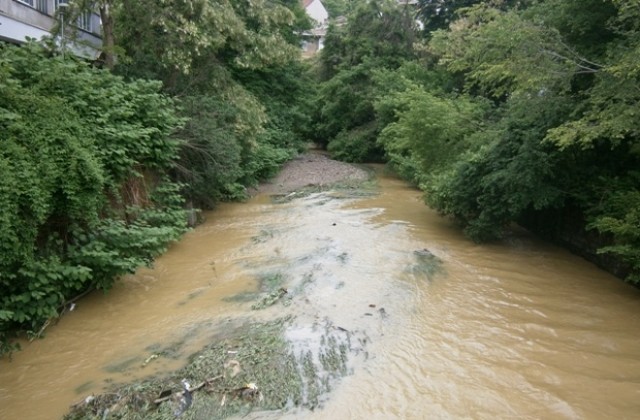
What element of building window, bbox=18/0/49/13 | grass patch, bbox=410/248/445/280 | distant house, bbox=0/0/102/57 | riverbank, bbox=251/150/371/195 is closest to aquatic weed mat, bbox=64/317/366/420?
grass patch, bbox=410/248/445/280

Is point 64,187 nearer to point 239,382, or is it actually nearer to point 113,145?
point 113,145

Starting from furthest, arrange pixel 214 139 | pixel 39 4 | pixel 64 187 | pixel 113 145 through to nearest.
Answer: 1. pixel 39 4
2. pixel 214 139
3. pixel 113 145
4. pixel 64 187

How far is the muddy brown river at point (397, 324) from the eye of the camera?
508cm

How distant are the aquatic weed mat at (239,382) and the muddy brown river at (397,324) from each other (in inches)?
7.5

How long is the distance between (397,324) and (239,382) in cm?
238

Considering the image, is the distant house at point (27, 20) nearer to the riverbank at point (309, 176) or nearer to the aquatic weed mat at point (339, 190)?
the aquatic weed mat at point (339, 190)

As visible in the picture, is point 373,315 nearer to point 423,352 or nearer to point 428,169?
point 423,352

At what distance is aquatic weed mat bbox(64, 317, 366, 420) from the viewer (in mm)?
4770

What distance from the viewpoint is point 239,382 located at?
16.9 ft

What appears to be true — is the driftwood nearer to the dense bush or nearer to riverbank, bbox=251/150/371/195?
the dense bush

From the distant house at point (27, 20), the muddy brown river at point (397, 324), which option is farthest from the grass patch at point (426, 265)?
the distant house at point (27, 20)

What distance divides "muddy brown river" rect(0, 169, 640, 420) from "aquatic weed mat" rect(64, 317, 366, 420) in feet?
0.62

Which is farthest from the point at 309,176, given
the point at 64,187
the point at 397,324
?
the point at 64,187

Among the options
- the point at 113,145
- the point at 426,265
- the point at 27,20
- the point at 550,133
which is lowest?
the point at 426,265
